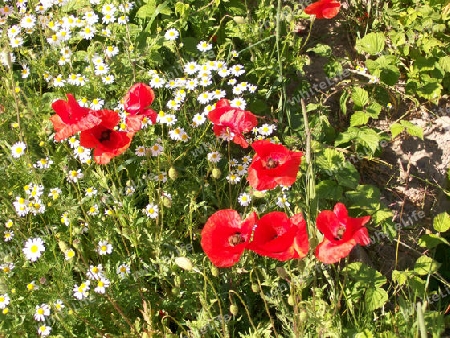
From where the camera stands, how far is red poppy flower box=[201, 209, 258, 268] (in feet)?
6.57

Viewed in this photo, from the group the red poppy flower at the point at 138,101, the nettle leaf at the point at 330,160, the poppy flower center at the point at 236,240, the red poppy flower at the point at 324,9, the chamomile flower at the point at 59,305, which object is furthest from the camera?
the red poppy flower at the point at 324,9

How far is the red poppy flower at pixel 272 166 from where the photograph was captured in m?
2.14

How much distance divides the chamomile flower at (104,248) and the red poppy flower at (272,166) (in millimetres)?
834

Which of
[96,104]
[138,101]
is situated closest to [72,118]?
[138,101]

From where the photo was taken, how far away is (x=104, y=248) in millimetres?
2656

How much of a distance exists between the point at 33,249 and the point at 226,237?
985 millimetres

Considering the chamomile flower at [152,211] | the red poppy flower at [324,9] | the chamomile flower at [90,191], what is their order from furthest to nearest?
the red poppy flower at [324,9] → the chamomile flower at [90,191] → the chamomile flower at [152,211]

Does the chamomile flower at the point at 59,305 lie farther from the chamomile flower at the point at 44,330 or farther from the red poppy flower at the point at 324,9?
the red poppy flower at the point at 324,9

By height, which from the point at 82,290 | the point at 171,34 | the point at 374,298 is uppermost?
the point at 171,34

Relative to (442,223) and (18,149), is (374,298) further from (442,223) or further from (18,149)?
(18,149)

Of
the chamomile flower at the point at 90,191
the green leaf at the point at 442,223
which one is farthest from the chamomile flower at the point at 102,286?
the green leaf at the point at 442,223

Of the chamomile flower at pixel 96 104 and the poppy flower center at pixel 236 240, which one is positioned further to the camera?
the chamomile flower at pixel 96 104

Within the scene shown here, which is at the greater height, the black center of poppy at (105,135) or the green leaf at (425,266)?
the black center of poppy at (105,135)

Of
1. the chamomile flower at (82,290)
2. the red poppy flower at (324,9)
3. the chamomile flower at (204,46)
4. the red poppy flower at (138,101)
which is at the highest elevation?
the red poppy flower at (324,9)
